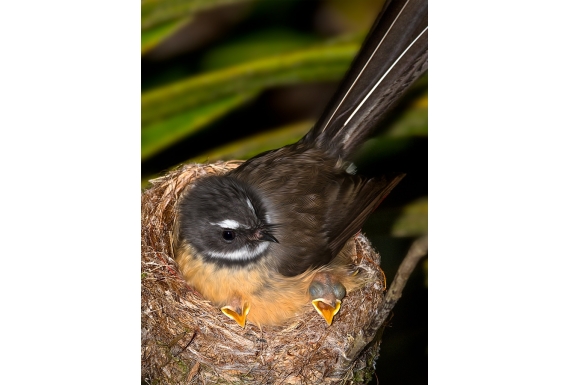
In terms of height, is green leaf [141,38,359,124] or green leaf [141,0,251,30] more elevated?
green leaf [141,0,251,30]

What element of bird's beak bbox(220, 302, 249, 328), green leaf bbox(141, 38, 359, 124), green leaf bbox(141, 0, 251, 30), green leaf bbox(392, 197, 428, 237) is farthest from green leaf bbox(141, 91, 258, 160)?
green leaf bbox(392, 197, 428, 237)

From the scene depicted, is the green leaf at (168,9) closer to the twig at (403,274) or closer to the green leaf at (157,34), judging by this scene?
the green leaf at (157,34)

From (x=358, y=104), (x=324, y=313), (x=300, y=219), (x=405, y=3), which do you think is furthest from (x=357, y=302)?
(x=405, y=3)

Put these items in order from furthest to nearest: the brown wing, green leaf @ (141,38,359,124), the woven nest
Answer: the brown wing
the woven nest
green leaf @ (141,38,359,124)

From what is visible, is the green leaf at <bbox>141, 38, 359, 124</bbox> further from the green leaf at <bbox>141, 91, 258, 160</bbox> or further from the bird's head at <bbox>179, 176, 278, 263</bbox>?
the bird's head at <bbox>179, 176, 278, 263</bbox>

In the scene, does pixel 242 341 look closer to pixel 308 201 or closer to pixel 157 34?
pixel 308 201

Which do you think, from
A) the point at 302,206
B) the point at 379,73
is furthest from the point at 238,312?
the point at 379,73

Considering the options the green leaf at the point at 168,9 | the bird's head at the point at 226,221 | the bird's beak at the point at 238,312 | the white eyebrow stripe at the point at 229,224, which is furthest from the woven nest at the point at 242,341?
the green leaf at the point at 168,9
